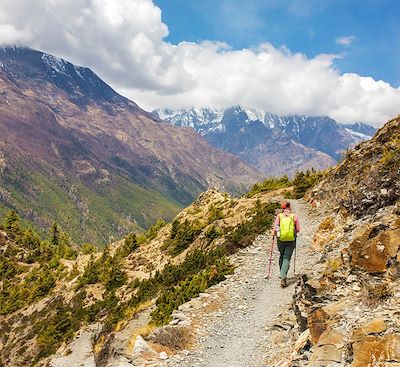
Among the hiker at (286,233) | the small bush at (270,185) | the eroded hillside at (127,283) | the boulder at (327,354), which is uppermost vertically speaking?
the small bush at (270,185)

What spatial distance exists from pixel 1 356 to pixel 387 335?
49.8m

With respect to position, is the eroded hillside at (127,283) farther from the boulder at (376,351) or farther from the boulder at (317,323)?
the boulder at (376,351)

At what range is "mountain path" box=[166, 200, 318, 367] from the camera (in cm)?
1523

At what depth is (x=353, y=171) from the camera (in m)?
32.7

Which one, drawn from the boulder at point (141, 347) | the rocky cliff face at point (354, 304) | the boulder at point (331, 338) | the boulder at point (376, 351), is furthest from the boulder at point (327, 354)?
the boulder at point (141, 347)

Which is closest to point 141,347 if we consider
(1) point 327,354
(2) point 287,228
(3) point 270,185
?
(1) point 327,354

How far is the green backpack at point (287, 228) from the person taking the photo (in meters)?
19.6

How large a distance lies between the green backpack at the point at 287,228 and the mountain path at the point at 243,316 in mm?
2396

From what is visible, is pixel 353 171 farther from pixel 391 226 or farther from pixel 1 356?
pixel 1 356

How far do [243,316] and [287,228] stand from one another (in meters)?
4.59

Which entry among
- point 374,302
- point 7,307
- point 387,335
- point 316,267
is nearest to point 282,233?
point 316,267

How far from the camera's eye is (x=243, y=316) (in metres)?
18.3

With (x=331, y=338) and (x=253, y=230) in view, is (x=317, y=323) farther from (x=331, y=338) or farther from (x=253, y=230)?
(x=253, y=230)

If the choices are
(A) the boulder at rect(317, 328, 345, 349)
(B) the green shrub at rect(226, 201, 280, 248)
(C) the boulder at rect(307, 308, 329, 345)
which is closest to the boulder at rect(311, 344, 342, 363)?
(A) the boulder at rect(317, 328, 345, 349)
